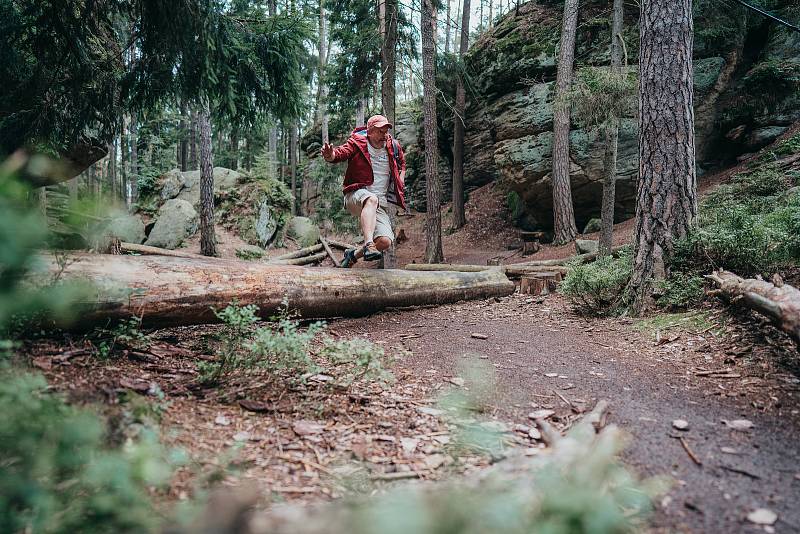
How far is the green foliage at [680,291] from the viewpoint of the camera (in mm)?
4984

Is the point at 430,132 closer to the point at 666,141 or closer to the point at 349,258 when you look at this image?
the point at 349,258

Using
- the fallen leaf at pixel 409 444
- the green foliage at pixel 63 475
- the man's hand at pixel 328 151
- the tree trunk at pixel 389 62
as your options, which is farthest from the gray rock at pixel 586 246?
the green foliage at pixel 63 475

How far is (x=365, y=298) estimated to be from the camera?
19.5 ft

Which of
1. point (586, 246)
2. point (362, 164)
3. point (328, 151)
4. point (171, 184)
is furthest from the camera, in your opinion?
point (171, 184)

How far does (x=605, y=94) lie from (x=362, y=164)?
6.56 m

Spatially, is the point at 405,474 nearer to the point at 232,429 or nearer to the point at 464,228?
the point at 232,429

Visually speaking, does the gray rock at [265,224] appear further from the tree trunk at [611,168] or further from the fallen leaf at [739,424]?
the fallen leaf at [739,424]

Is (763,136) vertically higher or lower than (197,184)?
higher

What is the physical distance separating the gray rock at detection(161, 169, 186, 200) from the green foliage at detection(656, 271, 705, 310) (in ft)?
58.5

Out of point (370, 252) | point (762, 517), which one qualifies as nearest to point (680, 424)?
point (762, 517)

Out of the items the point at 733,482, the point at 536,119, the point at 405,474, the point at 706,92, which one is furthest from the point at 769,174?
the point at 405,474

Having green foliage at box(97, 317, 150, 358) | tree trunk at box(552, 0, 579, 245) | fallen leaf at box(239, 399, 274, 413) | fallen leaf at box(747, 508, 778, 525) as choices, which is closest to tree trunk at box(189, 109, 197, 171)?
tree trunk at box(552, 0, 579, 245)

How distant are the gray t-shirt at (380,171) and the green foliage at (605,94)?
604 cm

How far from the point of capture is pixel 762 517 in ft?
5.48
